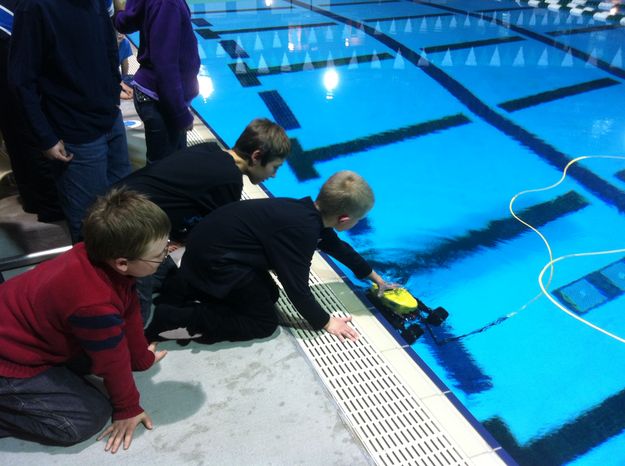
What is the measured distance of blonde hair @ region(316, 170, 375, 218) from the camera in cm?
211

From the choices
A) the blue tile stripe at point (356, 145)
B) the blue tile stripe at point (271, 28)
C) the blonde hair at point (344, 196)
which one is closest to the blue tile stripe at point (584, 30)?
the blue tile stripe at point (271, 28)

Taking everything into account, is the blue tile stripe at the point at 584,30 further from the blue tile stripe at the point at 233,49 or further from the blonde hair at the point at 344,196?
the blonde hair at the point at 344,196

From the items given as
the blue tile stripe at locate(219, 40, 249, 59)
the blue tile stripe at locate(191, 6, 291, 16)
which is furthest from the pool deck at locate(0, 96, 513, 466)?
the blue tile stripe at locate(191, 6, 291, 16)

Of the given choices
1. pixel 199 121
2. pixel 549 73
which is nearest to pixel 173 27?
pixel 199 121

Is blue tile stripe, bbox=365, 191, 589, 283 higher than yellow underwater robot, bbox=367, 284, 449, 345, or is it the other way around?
yellow underwater robot, bbox=367, 284, 449, 345

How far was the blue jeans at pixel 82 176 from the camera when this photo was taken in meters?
2.37

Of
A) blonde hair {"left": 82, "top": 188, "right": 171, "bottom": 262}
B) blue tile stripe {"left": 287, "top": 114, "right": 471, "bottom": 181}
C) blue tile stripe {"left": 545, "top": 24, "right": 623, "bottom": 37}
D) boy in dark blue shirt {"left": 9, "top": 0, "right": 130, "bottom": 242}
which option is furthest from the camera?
blue tile stripe {"left": 545, "top": 24, "right": 623, "bottom": 37}

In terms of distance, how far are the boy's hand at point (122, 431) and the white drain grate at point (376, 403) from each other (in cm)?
74

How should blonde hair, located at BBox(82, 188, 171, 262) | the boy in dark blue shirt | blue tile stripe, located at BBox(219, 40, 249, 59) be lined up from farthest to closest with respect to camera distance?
blue tile stripe, located at BBox(219, 40, 249, 59)
the boy in dark blue shirt
blonde hair, located at BBox(82, 188, 171, 262)

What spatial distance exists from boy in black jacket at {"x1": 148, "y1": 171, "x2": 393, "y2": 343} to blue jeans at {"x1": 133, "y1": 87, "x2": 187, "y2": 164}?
3.60 feet

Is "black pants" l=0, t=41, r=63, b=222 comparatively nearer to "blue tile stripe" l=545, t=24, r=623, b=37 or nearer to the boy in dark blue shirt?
the boy in dark blue shirt

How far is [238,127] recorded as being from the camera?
203 inches

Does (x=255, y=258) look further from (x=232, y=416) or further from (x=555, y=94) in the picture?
(x=555, y=94)

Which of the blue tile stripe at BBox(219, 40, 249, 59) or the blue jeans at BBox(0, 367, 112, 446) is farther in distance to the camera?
the blue tile stripe at BBox(219, 40, 249, 59)
